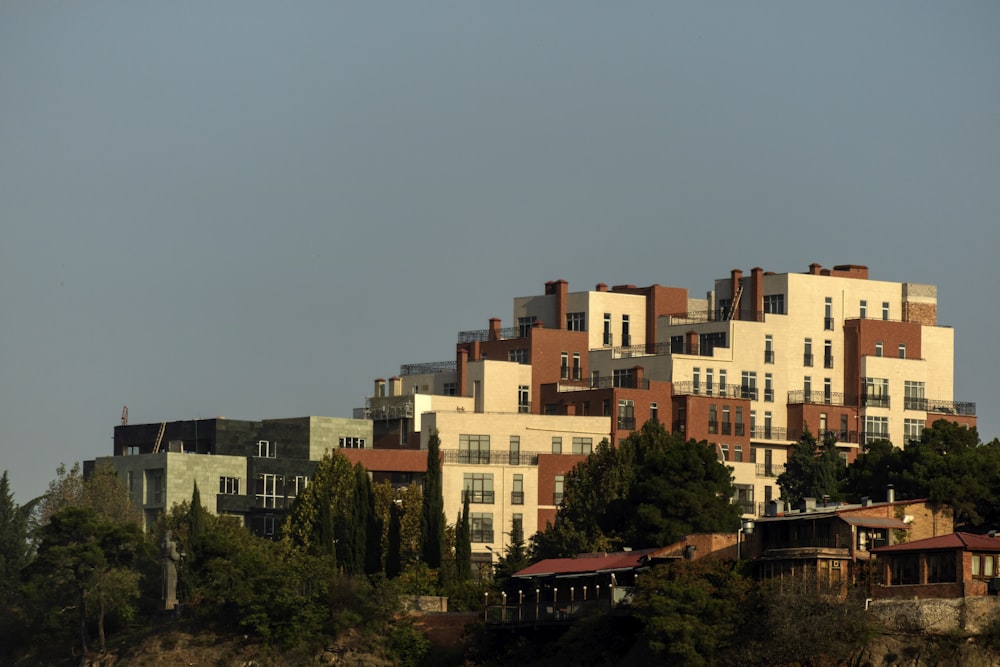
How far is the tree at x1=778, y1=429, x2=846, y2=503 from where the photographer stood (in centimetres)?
13512

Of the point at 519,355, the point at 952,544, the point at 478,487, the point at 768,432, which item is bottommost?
the point at 952,544

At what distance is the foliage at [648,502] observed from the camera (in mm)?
119250

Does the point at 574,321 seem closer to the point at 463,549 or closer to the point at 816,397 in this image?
the point at 816,397

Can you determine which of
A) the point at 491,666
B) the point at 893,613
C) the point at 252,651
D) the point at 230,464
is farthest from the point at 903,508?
the point at 230,464

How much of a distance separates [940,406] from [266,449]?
45.5 m

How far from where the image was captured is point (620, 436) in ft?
479

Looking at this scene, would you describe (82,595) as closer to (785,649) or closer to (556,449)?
(556,449)

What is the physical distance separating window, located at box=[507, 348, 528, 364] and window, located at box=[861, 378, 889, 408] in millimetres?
22507


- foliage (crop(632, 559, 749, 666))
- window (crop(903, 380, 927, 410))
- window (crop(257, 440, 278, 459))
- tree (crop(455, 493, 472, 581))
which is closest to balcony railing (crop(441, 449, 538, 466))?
window (crop(257, 440, 278, 459))

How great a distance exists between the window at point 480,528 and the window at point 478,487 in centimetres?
90

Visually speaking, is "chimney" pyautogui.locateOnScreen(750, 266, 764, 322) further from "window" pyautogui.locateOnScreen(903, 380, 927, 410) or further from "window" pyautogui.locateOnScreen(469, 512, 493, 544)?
"window" pyautogui.locateOnScreen(469, 512, 493, 544)

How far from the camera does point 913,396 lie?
156m

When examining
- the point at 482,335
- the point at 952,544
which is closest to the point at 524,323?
the point at 482,335

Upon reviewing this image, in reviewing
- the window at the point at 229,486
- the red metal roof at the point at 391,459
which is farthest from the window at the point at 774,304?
the window at the point at 229,486
